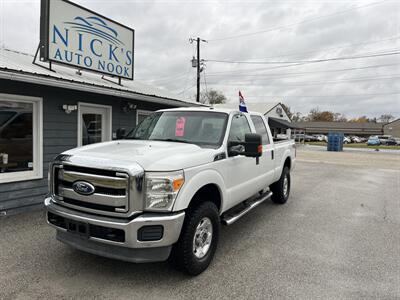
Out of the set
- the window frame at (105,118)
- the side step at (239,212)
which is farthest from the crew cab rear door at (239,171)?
the window frame at (105,118)

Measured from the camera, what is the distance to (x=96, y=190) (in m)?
3.14

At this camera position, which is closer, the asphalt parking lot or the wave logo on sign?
the asphalt parking lot

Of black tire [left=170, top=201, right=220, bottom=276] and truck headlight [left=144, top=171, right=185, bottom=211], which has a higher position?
truck headlight [left=144, top=171, right=185, bottom=211]

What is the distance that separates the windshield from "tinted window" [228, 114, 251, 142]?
0.18 meters

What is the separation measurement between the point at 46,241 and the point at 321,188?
7.96 m

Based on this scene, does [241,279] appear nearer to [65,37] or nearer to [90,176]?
[90,176]

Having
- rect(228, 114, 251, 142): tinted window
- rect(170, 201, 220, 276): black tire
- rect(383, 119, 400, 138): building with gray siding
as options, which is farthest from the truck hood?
rect(383, 119, 400, 138): building with gray siding

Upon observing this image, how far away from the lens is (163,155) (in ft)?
10.9

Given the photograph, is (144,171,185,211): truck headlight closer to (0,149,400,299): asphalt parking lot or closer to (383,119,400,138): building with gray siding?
(0,149,400,299): asphalt parking lot

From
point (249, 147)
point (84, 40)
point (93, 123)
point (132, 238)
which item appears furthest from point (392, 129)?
point (132, 238)

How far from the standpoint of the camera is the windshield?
4281mm

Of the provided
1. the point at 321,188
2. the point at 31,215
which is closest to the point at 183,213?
the point at 31,215

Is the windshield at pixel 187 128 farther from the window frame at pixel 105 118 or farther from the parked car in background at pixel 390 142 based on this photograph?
the parked car in background at pixel 390 142

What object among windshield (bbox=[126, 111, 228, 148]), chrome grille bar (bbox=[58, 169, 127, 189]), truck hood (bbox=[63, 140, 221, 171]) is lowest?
chrome grille bar (bbox=[58, 169, 127, 189])
